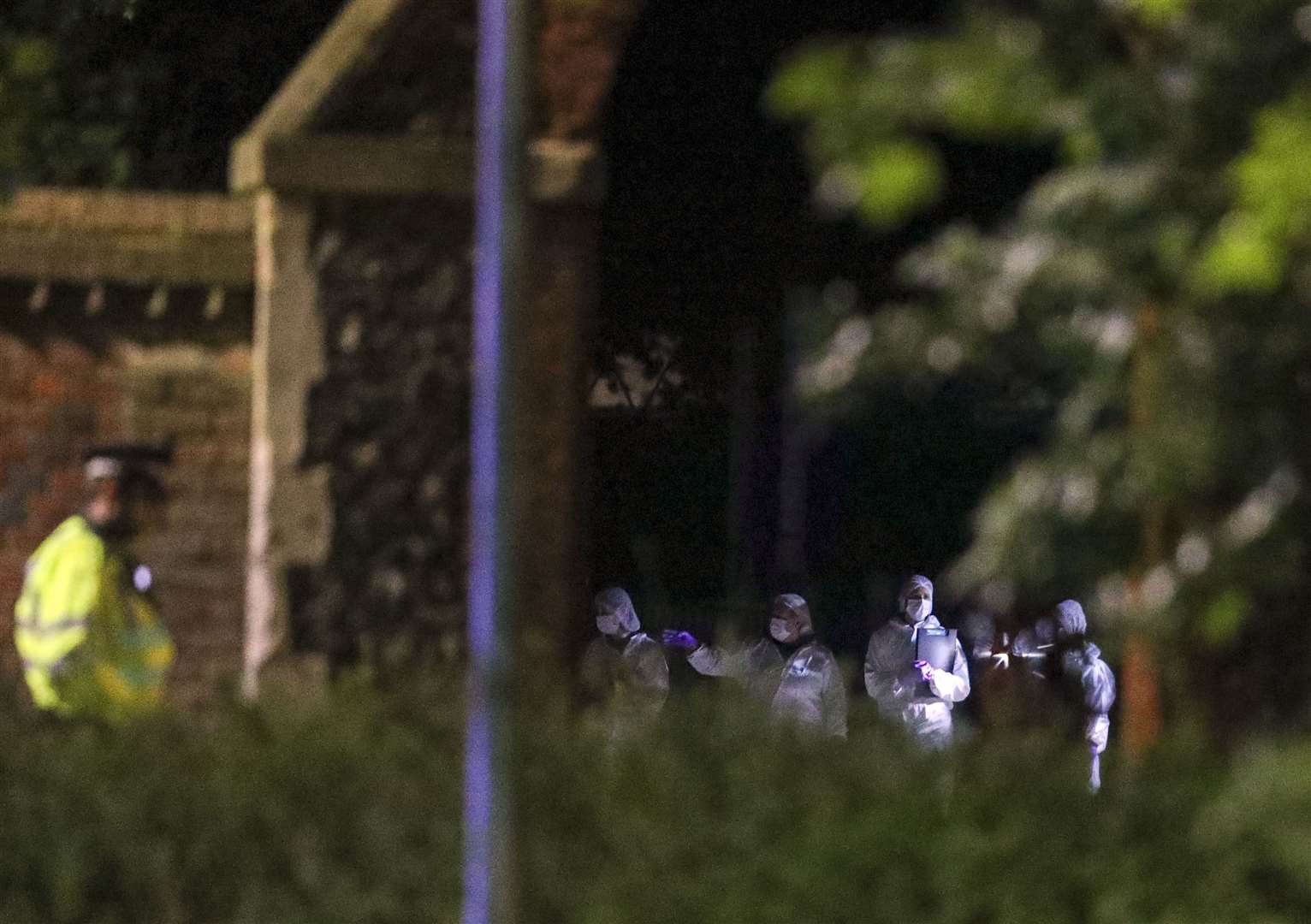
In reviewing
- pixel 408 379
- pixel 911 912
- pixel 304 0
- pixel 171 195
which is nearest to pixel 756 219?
pixel 304 0

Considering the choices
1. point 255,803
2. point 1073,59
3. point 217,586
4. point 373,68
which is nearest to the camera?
point 1073,59

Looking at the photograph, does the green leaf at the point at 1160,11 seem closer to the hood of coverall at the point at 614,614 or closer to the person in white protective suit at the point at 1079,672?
the person in white protective suit at the point at 1079,672

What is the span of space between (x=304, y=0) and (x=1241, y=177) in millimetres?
9046

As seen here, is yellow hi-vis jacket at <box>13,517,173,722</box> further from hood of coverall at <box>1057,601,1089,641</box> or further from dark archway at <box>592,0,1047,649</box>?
hood of coverall at <box>1057,601,1089,641</box>

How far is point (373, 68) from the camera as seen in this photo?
9383mm

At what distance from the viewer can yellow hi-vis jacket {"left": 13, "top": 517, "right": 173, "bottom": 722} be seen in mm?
8727

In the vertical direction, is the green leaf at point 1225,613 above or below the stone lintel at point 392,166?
below

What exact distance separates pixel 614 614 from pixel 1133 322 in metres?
11.6

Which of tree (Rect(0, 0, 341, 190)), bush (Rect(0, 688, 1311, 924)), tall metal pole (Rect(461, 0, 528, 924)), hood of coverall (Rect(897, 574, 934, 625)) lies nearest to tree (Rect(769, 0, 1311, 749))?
bush (Rect(0, 688, 1311, 924))

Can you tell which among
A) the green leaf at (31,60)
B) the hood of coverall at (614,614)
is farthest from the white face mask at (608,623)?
the green leaf at (31,60)

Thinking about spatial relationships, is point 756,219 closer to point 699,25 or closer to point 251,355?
point 699,25

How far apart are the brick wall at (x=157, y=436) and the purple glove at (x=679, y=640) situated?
7077 mm

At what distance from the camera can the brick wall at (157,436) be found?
11008mm

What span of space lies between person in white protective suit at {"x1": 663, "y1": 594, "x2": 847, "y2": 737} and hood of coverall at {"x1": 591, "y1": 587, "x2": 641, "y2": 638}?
438 millimetres
